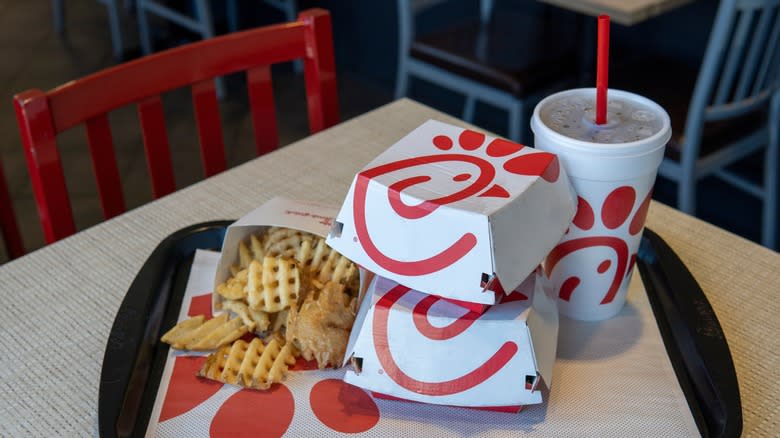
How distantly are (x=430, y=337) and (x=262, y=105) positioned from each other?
0.73 meters

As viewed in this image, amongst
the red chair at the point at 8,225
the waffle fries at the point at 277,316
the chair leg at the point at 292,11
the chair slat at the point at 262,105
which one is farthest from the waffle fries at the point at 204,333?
the chair leg at the point at 292,11

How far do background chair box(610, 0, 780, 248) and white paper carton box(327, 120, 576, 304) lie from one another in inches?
51.5

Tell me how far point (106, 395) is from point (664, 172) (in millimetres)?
1612

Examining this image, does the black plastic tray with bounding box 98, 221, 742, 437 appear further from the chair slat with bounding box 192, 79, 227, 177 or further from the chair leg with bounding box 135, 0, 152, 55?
the chair leg with bounding box 135, 0, 152, 55

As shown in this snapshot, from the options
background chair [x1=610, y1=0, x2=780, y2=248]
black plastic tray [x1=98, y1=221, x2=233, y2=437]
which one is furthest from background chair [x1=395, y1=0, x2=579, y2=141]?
black plastic tray [x1=98, y1=221, x2=233, y2=437]

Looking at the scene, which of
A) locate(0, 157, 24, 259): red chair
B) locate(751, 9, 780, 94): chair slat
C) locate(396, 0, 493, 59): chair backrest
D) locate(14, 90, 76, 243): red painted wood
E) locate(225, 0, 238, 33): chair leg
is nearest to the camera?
locate(14, 90, 76, 243): red painted wood

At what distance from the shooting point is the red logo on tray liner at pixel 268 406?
71cm

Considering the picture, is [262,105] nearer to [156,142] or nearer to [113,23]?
[156,142]

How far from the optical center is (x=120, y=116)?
3309mm

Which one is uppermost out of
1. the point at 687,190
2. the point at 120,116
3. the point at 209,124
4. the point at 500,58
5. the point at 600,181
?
the point at 600,181

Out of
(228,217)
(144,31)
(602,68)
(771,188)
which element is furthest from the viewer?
(144,31)

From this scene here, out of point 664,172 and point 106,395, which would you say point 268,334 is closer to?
point 106,395

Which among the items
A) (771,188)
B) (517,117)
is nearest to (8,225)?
(517,117)

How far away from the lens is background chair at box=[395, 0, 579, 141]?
7.43 ft
